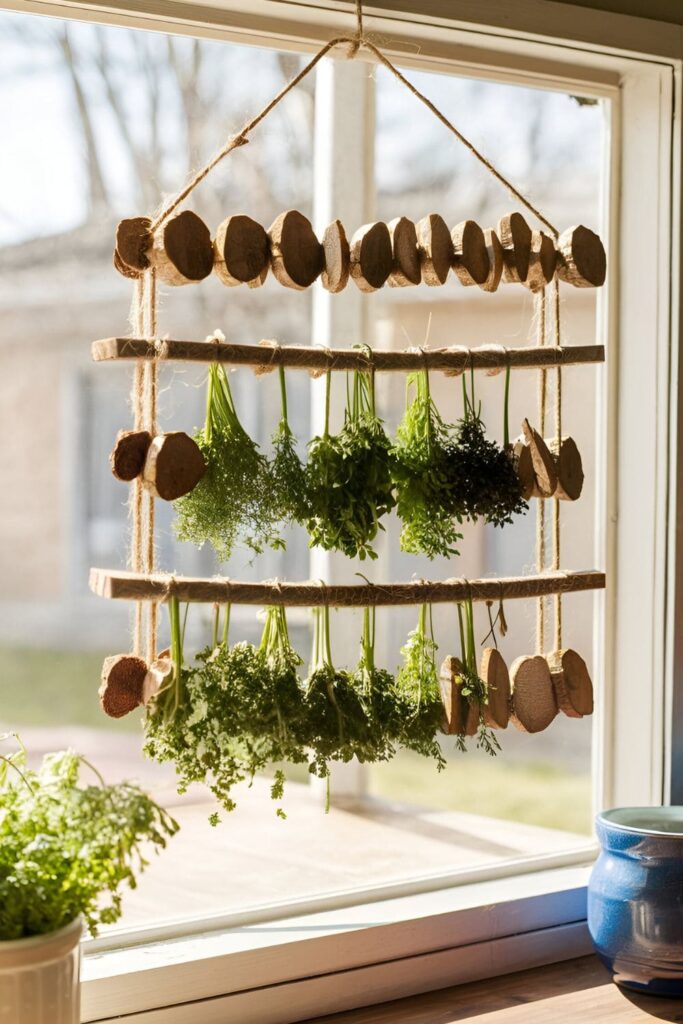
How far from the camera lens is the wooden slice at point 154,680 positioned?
1.29 m

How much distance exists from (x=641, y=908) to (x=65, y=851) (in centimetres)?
77

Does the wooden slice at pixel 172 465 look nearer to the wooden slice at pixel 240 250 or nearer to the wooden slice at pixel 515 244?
the wooden slice at pixel 240 250

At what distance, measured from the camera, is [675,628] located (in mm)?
1754

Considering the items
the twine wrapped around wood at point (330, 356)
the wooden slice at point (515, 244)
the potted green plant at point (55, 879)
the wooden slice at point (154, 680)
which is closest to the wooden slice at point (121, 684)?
the wooden slice at point (154, 680)

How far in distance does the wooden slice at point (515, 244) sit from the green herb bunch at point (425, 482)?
7.5 inches

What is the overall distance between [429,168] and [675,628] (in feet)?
2.73

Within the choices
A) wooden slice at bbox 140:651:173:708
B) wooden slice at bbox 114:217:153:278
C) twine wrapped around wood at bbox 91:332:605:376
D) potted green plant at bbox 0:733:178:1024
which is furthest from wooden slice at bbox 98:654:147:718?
wooden slice at bbox 114:217:153:278

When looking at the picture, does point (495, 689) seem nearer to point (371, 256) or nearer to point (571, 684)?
point (571, 684)

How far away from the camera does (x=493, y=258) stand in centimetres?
144

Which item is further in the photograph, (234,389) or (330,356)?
(234,389)

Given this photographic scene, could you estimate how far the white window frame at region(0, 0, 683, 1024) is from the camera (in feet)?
4.80

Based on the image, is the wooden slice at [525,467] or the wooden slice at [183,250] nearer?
the wooden slice at [183,250]

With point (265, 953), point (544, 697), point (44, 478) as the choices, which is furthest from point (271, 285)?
point (265, 953)

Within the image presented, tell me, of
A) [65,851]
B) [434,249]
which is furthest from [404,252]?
[65,851]
